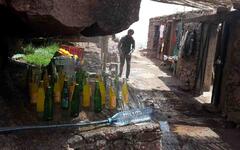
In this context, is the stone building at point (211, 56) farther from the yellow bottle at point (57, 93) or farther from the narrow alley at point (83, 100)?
the yellow bottle at point (57, 93)

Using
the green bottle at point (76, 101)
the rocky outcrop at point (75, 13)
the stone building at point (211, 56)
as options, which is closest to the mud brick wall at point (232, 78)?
the stone building at point (211, 56)

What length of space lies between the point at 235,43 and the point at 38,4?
6680mm

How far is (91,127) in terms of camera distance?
3.17 m

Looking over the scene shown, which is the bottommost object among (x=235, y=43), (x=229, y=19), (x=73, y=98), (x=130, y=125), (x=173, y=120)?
(x=173, y=120)

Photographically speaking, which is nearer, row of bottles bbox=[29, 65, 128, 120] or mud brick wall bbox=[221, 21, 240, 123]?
row of bottles bbox=[29, 65, 128, 120]

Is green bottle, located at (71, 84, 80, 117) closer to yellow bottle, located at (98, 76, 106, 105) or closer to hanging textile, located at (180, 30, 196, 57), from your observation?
yellow bottle, located at (98, 76, 106, 105)

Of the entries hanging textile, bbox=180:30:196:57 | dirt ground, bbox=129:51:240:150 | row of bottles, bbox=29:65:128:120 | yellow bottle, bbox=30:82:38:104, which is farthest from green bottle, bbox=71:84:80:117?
hanging textile, bbox=180:30:196:57

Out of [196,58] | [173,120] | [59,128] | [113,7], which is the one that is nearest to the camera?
[113,7]

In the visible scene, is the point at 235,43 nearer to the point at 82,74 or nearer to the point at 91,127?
the point at 82,74

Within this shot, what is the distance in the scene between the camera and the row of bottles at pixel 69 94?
3.34m

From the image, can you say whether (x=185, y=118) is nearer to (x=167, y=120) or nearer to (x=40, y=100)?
(x=167, y=120)

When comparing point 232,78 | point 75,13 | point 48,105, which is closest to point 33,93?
point 48,105

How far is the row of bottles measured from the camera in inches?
131

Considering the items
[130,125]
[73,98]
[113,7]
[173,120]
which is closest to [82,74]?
[73,98]
